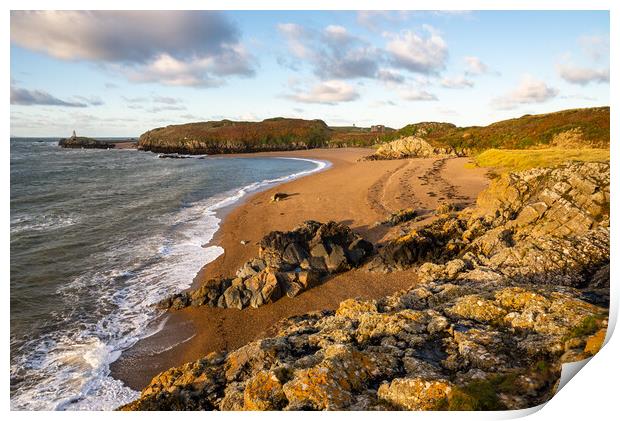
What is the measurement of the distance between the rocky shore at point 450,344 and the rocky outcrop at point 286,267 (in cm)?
236

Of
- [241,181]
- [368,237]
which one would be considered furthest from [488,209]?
[241,181]

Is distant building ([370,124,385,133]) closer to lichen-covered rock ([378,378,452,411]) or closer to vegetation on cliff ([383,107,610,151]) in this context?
vegetation on cliff ([383,107,610,151])

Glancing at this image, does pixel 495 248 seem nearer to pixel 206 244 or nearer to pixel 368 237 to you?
pixel 368 237

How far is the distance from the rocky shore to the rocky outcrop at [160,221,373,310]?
2357 millimetres

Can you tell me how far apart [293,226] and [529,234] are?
480 inches

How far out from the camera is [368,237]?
18156mm

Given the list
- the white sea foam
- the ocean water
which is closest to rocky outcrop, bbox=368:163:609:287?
the ocean water

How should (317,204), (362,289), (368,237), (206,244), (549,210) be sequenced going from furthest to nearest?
(317,204) < (206,244) < (368,237) < (362,289) < (549,210)

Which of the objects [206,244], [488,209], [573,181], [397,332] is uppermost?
[573,181]

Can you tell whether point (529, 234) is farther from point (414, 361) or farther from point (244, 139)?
point (244, 139)

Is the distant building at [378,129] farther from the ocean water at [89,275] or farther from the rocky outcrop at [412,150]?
the ocean water at [89,275]

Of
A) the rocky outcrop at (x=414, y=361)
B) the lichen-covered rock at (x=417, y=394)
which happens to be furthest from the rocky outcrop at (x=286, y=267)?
the lichen-covered rock at (x=417, y=394)

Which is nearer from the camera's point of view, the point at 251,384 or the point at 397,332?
the point at 251,384

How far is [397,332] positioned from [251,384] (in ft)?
9.70
